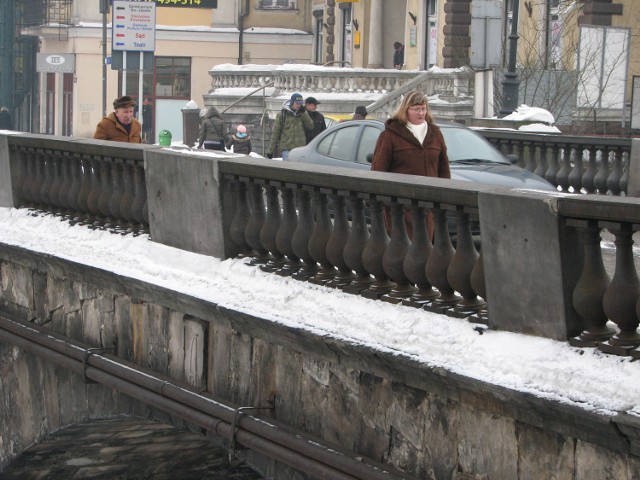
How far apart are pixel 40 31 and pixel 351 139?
41972 millimetres

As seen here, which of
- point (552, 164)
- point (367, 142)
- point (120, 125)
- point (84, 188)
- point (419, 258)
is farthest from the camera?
point (552, 164)

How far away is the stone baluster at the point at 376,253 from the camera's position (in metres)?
6.87

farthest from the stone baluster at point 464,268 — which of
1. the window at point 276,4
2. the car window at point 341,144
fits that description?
the window at point 276,4

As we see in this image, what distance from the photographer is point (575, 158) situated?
50.7ft

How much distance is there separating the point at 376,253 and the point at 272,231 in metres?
1.05

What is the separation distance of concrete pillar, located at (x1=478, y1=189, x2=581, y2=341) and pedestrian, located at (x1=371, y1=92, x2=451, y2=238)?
3.02 metres

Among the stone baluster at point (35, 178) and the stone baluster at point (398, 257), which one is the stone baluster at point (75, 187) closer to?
the stone baluster at point (35, 178)

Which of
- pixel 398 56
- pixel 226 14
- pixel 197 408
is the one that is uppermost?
pixel 226 14

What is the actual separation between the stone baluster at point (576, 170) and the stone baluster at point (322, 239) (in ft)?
27.2

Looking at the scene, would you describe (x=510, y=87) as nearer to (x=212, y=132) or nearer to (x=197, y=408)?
(x=212, y=132)

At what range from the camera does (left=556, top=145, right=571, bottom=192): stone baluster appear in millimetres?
15484

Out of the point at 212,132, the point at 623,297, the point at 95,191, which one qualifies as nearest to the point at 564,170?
the point at 95,191

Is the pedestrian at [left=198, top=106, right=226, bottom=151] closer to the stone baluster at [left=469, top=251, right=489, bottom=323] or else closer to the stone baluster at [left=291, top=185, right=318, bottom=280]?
the stone baluster at [left=291, top=185, right=318, bottom=280]

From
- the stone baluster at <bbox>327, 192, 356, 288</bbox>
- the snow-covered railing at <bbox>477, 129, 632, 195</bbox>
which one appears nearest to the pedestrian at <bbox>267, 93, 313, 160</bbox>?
the snow-covered railing at <bbox>477, 129, 632, 195</bbox>
